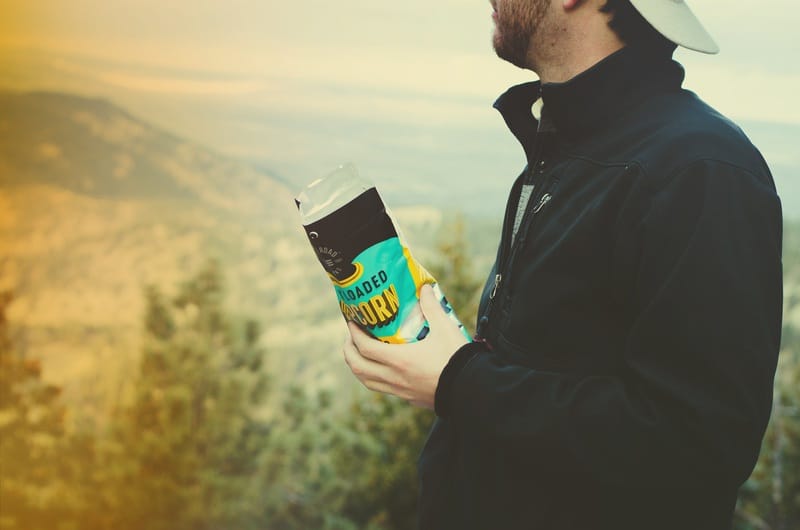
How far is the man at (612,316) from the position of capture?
2.07ft

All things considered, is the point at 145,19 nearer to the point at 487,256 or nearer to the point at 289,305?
the point at 289,305

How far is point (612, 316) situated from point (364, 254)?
0.25 meters

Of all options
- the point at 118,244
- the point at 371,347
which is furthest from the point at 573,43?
the point at 118,244

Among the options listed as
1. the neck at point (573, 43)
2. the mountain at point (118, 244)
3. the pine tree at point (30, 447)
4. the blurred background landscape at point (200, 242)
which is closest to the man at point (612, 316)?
the neck at point (573, 43)

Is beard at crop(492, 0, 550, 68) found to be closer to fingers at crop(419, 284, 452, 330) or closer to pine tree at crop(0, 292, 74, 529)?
fingers at crop(419, 284, 452, 330)

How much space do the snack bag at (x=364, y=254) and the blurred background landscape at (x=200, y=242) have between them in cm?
171

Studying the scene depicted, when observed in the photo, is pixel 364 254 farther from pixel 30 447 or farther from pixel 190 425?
pixel 30 447

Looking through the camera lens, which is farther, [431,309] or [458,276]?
[458,276]

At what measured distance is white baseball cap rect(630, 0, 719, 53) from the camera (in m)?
0.73

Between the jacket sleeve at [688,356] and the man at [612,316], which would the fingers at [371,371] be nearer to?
the man at [612,316]

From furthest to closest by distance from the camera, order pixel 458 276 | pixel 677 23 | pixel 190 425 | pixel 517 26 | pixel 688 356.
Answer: pixel 190 425 → pixel 458 276 → pixel 517 26 → pixel 677 23 → pixel 688 356

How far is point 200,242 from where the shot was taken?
8.90ft

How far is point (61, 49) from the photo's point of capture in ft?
8.65

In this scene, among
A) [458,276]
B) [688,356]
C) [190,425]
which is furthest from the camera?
[190,425]
